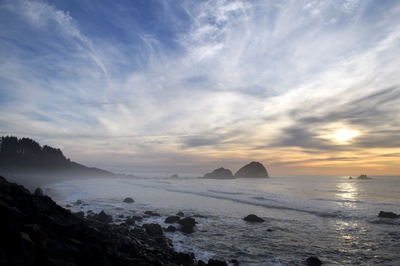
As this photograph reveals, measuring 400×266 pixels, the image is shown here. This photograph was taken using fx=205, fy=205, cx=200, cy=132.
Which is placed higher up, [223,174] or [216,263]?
[216,263]

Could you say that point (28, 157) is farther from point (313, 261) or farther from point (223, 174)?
point (223, 174)

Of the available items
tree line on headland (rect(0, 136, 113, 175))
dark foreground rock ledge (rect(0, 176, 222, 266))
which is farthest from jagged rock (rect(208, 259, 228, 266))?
tree line on headland (rect(0, 136, 113, 175))

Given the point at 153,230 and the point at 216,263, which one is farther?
the point at 153,230

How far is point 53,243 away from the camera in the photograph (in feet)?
27.9

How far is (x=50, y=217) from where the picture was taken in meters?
10.8

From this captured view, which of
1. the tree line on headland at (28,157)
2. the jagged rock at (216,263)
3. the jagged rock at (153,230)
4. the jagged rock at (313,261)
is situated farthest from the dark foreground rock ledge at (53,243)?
the tree line on headland at (28,157)

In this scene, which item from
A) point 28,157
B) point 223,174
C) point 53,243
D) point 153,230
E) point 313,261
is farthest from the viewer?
point 223,174

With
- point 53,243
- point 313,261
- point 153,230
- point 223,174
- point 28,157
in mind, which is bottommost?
point 223,174

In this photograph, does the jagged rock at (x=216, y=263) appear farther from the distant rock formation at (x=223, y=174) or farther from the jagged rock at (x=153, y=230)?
the distant rock formation at (x=223, y=174)

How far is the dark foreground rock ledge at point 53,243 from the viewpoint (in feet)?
22.4

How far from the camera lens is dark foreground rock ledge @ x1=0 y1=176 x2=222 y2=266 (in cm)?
684

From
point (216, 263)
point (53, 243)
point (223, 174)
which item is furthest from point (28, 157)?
point (223, 174)

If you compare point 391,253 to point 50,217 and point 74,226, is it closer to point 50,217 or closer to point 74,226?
point 74,226

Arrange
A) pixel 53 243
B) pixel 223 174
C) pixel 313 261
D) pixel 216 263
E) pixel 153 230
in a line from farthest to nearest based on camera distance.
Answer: pixel 223 174 → pixel 153 230 → pixel 313 261 → pixel 216 263 → pixel 53 243
